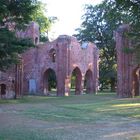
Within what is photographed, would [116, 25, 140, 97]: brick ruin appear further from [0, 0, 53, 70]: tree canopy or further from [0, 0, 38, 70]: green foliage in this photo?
[0, 0, 38, 70]: green foliage

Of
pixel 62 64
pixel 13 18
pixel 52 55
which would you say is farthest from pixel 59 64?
pixel 13 18

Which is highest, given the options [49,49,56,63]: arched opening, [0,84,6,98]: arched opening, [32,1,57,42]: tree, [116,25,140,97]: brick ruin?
[32,1,57,42]: tree

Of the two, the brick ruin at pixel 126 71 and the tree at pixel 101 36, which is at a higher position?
the tree at pixel 101 36

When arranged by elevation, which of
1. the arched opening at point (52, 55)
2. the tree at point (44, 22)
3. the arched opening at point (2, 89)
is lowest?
the arched opening at point (2, 89)

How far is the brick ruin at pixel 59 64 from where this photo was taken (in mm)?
48812

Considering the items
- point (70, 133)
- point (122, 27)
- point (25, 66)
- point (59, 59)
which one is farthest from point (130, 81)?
point (70, 133)

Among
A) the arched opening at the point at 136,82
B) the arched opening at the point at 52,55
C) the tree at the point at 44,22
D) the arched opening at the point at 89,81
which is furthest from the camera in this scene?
the tree at the point at 44,22

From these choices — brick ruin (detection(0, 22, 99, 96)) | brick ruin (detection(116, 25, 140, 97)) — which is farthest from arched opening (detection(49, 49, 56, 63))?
brick ruin (detection(116, 25, 140, 97))

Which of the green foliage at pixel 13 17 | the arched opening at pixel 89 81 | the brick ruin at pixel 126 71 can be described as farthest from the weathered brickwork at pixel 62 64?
the green foliage at pixel 13 17

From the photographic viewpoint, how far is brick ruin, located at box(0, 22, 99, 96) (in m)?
48.8

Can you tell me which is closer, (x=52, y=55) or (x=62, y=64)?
(x=62, y=64)

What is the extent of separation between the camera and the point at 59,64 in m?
49.1

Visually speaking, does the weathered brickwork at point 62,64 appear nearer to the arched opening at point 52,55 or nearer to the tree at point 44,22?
the arched opening at point 52,55

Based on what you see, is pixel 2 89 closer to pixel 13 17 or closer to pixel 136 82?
pixel 136 82
